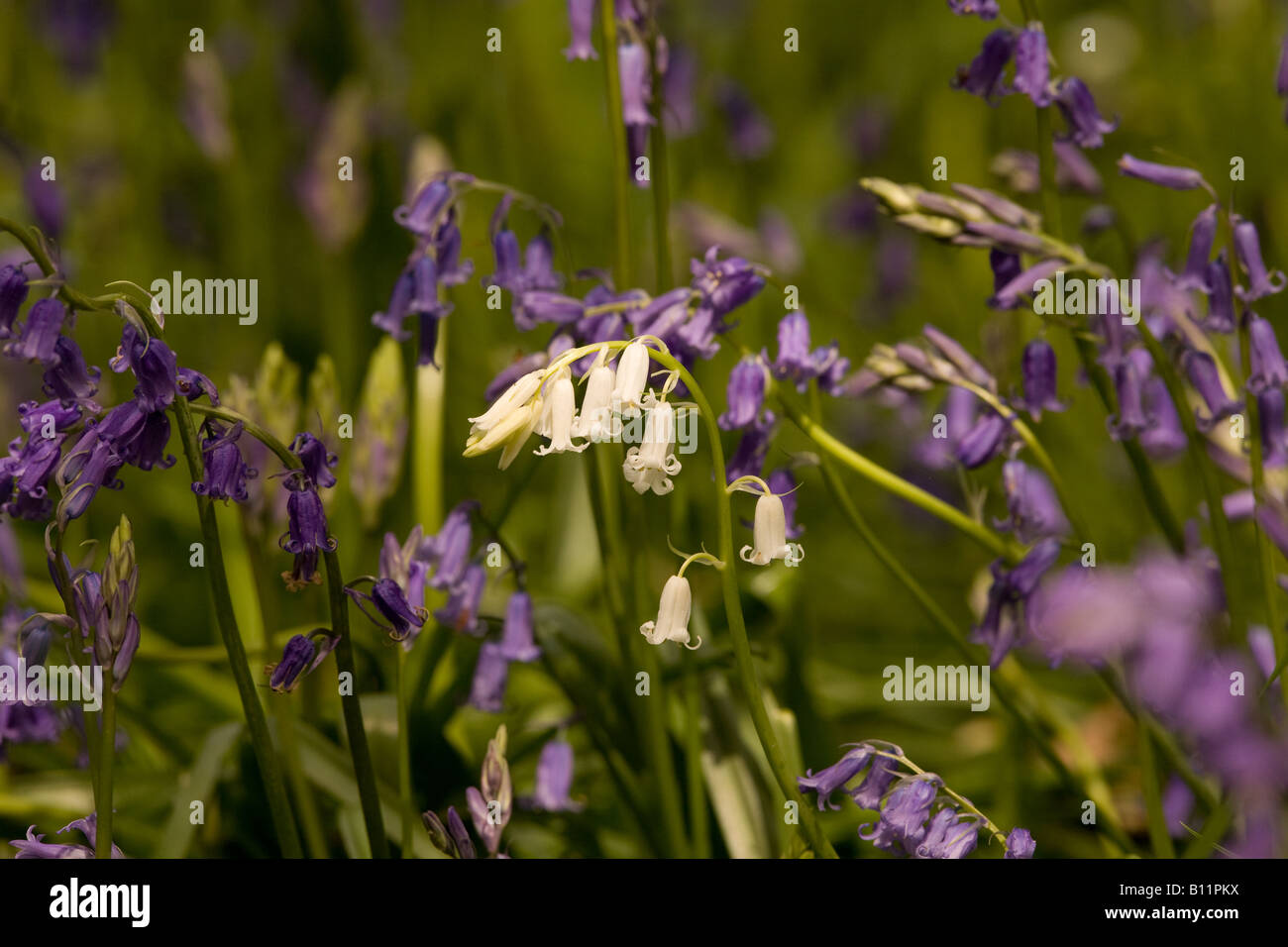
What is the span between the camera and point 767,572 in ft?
10.1

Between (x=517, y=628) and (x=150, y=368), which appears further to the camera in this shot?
(x=517, y=628)

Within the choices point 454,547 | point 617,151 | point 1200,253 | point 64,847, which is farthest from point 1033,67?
point 64,847

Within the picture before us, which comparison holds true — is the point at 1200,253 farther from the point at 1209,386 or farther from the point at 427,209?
the point at 427,209

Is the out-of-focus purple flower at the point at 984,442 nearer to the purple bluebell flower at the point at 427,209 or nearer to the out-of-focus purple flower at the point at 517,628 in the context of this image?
the out-of-focus purple flower at the point at 517,628

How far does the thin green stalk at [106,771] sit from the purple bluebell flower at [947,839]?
124 cm

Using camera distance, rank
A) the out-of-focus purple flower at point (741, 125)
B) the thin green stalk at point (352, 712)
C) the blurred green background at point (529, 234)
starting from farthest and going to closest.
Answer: the out-of-focus purple flower at point (741, 125) → the blurred green background at point (529, 234) → the thin green stalk at point (352, 712)

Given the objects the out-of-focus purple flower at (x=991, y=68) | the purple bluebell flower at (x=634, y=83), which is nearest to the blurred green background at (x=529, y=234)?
the out-of-focus purple flower at (x=991, y=68)

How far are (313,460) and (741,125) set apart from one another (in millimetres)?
3041

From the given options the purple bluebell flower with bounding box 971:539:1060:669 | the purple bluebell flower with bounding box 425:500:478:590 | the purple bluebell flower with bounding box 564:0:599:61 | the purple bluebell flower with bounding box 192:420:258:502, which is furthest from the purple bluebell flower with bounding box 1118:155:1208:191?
the purple bluebell flower with bounding box 192:420:258:502

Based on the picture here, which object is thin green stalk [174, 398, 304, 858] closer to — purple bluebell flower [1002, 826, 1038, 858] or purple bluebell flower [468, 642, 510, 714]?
purple bluebell flower [468, 642, 510, 714]

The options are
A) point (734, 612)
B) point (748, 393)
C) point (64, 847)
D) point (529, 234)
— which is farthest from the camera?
point (529, 234)

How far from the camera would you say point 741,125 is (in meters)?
4.45

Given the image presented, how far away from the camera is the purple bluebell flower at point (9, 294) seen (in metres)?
1.75
